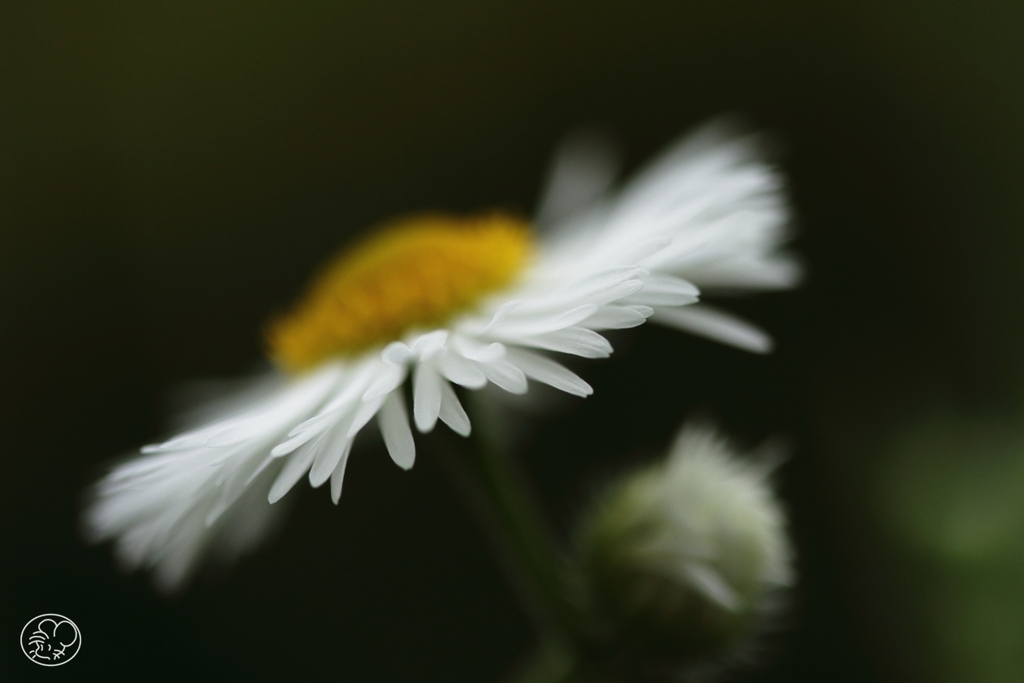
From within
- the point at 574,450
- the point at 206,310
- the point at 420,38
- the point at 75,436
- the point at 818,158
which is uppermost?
the point at 420,38

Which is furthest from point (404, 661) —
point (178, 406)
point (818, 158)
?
point (818, 158)

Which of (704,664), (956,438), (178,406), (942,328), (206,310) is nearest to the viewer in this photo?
(704,664)

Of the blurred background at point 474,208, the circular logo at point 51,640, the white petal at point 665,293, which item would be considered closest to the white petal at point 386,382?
the white petal at point 665,293

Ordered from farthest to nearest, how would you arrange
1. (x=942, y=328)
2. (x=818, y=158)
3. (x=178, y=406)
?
(x=818, y=158)
(x=942, y=328)
(x=178, y=406)

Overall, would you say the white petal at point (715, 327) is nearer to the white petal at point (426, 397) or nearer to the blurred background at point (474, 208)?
the white petal at point (426, 397)

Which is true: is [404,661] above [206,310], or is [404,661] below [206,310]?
below

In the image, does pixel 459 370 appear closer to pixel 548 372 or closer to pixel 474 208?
pixel 548 372

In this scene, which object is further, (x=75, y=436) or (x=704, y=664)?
Result: (x=75, y=436)

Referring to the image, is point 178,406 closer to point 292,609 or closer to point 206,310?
point 292,609
